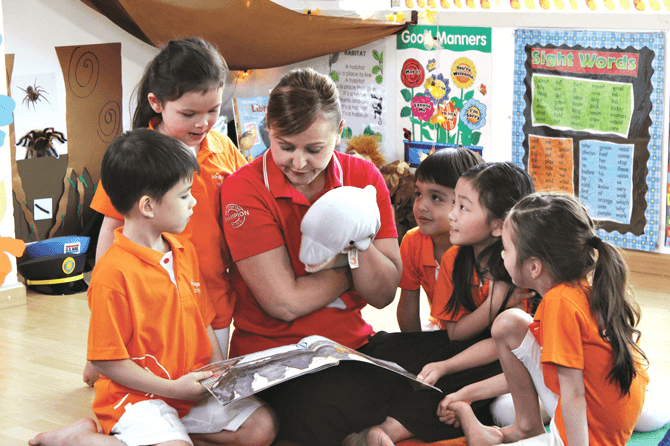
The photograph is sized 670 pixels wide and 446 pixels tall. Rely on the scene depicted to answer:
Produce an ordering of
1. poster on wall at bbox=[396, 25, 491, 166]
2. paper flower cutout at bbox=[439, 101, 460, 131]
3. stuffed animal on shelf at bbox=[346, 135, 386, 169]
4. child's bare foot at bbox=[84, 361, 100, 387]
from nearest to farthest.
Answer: child's bare foot at bbox=[84, 361, 100, 387] < poster on wall at bbox=[396, 25, 491, 166] < paper flower cutout at bbox=[439, 101, 460, 131] < stuffed animal on shelf at bbox=[346, 135, 386, 169]

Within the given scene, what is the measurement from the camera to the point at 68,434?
163 centimetres

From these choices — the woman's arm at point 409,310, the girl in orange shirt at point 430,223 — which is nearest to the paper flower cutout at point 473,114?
the girl in orange shirt at point 430,223

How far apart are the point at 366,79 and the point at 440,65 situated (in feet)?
1.46

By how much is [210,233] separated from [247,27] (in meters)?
1.81

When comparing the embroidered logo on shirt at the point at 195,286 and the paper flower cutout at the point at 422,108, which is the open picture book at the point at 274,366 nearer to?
the embroidered logo on shirt at the point at 195,286

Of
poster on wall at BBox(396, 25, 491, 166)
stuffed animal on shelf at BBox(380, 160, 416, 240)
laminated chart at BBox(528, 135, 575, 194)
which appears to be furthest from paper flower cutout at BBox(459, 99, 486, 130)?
stuffed animal on shelf at BBox(380, 160, 416, 240)

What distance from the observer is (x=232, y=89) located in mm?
3852

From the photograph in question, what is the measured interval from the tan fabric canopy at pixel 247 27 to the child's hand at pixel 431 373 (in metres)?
1.91

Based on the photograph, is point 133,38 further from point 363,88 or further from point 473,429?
point 473,429

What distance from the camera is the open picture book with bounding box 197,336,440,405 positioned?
149 cm

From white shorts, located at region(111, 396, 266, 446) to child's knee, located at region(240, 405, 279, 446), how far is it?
1 centimetres

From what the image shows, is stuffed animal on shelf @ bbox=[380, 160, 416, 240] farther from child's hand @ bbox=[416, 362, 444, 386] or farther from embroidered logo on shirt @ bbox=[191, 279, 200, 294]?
embroidered logo on shirt @ bbox=[191, 279, 200, 294]

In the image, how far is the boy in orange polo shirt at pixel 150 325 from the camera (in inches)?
58.5

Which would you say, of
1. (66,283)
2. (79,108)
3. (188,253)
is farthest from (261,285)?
(79,108)
